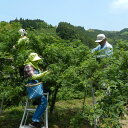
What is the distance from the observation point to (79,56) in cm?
609

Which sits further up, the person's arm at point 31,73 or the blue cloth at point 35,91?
the person's arm at point 31,73

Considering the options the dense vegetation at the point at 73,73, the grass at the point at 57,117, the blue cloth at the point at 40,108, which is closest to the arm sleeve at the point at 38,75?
the blue cloth at the point at 40,108

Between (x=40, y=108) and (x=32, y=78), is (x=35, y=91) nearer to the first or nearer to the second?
(x=32, y=78)

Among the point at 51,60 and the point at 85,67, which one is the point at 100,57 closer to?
the point at 85,67

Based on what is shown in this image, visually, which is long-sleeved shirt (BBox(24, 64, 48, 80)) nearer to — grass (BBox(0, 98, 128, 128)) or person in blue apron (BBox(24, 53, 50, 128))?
person in blue apron (BBox(24, 53, 50, 128))

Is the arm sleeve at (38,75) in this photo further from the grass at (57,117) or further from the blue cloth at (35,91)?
the grass at (57,117)

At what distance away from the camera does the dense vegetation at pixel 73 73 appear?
429 cm

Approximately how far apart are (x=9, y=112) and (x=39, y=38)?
101 inches

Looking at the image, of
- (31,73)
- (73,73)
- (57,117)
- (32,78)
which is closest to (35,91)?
(32,78)

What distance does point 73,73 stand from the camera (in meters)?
4.83

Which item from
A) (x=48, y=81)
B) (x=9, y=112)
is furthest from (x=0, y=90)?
(x=9, y=112)

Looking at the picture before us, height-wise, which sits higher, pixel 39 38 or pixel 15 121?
pixel 39 38

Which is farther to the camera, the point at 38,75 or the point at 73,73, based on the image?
the point at 38,75

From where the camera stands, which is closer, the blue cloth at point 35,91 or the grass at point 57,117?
the blue cloth at point 35,91
